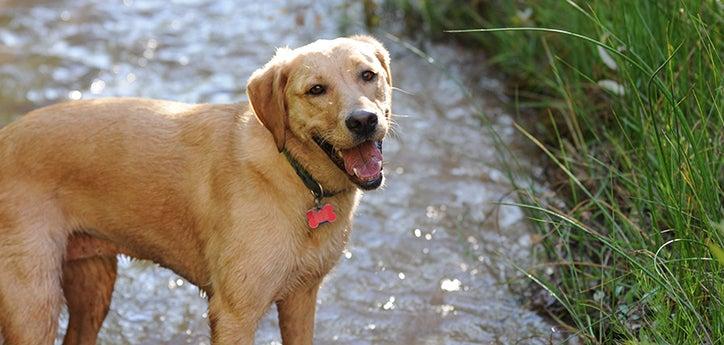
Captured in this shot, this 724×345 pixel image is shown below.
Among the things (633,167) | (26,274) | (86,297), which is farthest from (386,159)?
(26,274)

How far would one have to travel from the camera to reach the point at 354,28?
9.11 metres

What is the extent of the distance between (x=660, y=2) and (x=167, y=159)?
9.64ft

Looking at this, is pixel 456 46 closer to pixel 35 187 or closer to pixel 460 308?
pixel 460 308

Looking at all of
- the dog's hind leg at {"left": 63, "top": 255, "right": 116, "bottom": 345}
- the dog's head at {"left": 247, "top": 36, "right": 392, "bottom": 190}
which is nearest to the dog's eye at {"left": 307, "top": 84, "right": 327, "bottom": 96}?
the dog's head at {"left": 247, "top": 36, "right": 392, "bottom": 190}

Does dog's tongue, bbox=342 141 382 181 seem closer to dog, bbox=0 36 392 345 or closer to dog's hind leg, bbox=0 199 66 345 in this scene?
dog, bbox=0 36 392 345

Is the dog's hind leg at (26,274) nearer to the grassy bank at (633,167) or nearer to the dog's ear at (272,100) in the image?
the dog's ear at (272,100)

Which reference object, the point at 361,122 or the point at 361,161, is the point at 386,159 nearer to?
the point at 361,161

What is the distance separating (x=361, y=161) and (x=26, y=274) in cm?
145

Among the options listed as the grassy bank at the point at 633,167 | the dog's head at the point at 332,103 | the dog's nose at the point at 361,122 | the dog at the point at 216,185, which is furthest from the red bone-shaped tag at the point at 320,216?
the grassy bank at the point at 633,167

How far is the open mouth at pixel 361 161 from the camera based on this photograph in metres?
4.38

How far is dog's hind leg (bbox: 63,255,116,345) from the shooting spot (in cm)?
508

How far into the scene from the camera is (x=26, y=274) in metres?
4.57

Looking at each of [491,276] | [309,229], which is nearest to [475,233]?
[491,276]

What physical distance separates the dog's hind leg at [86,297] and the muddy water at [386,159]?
1.44ft
